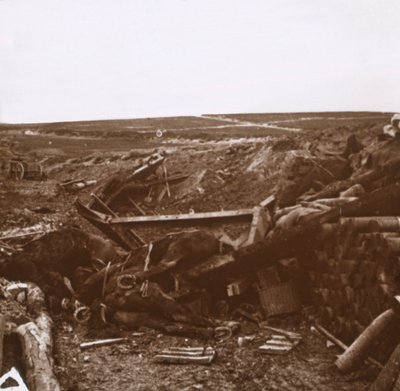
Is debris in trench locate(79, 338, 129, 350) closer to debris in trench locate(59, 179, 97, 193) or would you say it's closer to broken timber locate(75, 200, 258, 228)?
broken timber locate(75, 200, 258, 228)

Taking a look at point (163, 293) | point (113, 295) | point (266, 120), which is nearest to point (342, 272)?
point (163, 293)

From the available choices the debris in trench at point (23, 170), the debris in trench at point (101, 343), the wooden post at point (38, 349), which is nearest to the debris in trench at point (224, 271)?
the debris in trench at point (101, 343)

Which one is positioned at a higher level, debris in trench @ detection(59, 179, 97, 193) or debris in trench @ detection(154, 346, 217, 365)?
debris in trench @ detection(59, 179, 97, 193)

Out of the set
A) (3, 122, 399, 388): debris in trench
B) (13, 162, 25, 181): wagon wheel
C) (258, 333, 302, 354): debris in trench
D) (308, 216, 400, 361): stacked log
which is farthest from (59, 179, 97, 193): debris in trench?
(258, 333, 302, 354): debris in trench

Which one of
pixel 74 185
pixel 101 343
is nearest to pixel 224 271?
pixel 101 343

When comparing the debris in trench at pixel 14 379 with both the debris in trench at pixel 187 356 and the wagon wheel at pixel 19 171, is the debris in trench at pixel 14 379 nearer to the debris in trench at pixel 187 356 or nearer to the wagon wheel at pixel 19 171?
the debris in trench at pixel 187 356
